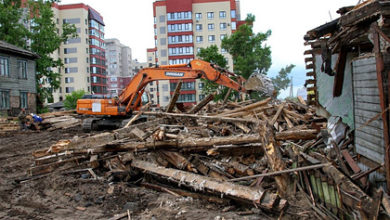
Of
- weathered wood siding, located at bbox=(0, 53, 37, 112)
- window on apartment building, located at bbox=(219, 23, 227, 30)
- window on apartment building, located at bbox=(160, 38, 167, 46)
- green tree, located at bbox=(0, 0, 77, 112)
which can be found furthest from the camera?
window on apartment building, located at bbox=(160, 38, 167, 46)

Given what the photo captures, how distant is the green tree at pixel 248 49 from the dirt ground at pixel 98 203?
31.0 meters

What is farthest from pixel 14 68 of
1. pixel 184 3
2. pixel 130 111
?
pixel 184 3

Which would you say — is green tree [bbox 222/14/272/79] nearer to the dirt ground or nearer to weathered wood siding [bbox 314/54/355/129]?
weathered wood siding [bbox 314/54/355/129]

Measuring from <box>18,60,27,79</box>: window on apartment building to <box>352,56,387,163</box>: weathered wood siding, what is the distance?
2866cm

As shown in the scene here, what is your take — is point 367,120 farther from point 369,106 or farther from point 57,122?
point 57,122

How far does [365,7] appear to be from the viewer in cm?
438

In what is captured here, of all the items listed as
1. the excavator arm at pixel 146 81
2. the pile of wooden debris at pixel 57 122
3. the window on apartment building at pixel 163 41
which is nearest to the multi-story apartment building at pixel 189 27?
the window on apartment building at pixel 163 41

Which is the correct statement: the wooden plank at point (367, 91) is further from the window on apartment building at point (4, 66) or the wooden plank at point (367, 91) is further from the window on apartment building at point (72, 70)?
the window on apartment building at point (72, 70)

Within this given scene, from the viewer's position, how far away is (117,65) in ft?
387

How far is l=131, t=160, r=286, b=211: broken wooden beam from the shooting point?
5266 millimetres

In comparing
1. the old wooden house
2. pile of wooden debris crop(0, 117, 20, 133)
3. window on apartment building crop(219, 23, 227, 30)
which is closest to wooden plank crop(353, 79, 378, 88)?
pile of wooden debris crop(0, 117, 20, 133)

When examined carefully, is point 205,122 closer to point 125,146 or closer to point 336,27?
point 125,146

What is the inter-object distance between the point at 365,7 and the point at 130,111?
13.5 meters

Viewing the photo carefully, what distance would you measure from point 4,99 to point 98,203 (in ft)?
76.7
